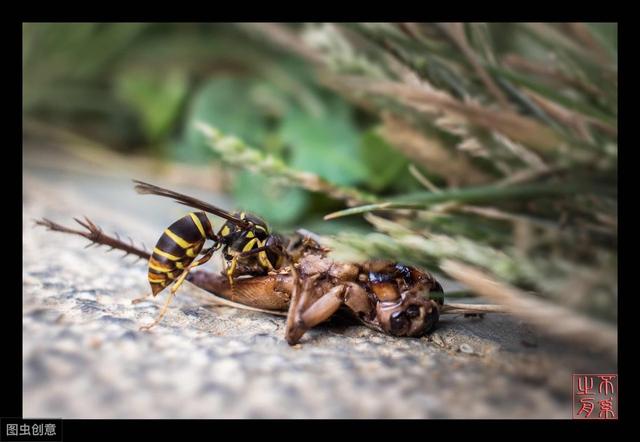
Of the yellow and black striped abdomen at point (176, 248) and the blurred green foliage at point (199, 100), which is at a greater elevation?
the blurred green foliage at point (199, 100)

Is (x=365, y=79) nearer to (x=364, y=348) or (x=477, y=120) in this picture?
(x=477, y=120)

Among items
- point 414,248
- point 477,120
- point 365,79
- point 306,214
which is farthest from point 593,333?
point 306,214

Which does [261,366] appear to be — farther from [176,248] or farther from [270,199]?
[270,199]

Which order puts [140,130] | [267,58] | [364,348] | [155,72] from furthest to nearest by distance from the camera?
[140,130] < [155,72] < [267,58] < [364,348]

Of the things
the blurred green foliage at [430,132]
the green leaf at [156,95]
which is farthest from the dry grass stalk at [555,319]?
the green leaf at [156,95]

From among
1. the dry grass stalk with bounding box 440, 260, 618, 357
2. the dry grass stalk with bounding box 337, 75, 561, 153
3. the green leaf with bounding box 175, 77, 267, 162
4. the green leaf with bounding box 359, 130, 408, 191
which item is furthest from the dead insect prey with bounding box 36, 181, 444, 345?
the green leaf with bounding box 175, 77, 267, 162

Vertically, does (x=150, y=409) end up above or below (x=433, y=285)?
below

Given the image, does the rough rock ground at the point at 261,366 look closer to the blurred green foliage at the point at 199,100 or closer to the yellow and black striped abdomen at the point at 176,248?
the yellow and black striped abdomen at the point at 176,248
